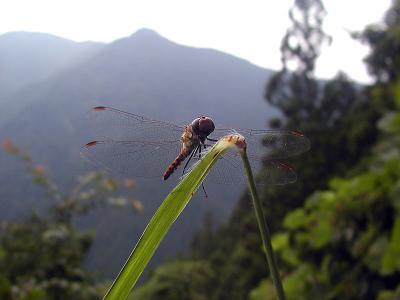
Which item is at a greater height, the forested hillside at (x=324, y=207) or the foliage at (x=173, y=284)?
the forested hillside at (x=324, y=207)

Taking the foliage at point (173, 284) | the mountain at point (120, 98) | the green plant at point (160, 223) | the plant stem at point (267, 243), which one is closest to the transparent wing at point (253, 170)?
the green plant at point (160, 223)

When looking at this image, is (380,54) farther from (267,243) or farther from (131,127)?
(267,243)

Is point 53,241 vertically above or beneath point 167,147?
beneath

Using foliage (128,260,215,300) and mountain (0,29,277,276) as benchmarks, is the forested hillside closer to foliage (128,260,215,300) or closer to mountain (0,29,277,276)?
foliage (128,260,215,300)

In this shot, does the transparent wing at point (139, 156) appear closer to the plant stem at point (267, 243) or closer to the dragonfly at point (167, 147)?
the dragonfly at point (167, 147)

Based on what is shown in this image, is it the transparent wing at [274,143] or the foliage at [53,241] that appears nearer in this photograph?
the transparent wing at [274,143]

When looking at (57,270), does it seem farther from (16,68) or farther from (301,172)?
(301,172)

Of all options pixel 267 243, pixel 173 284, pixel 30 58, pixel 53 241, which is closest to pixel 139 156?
pixel 267 243
